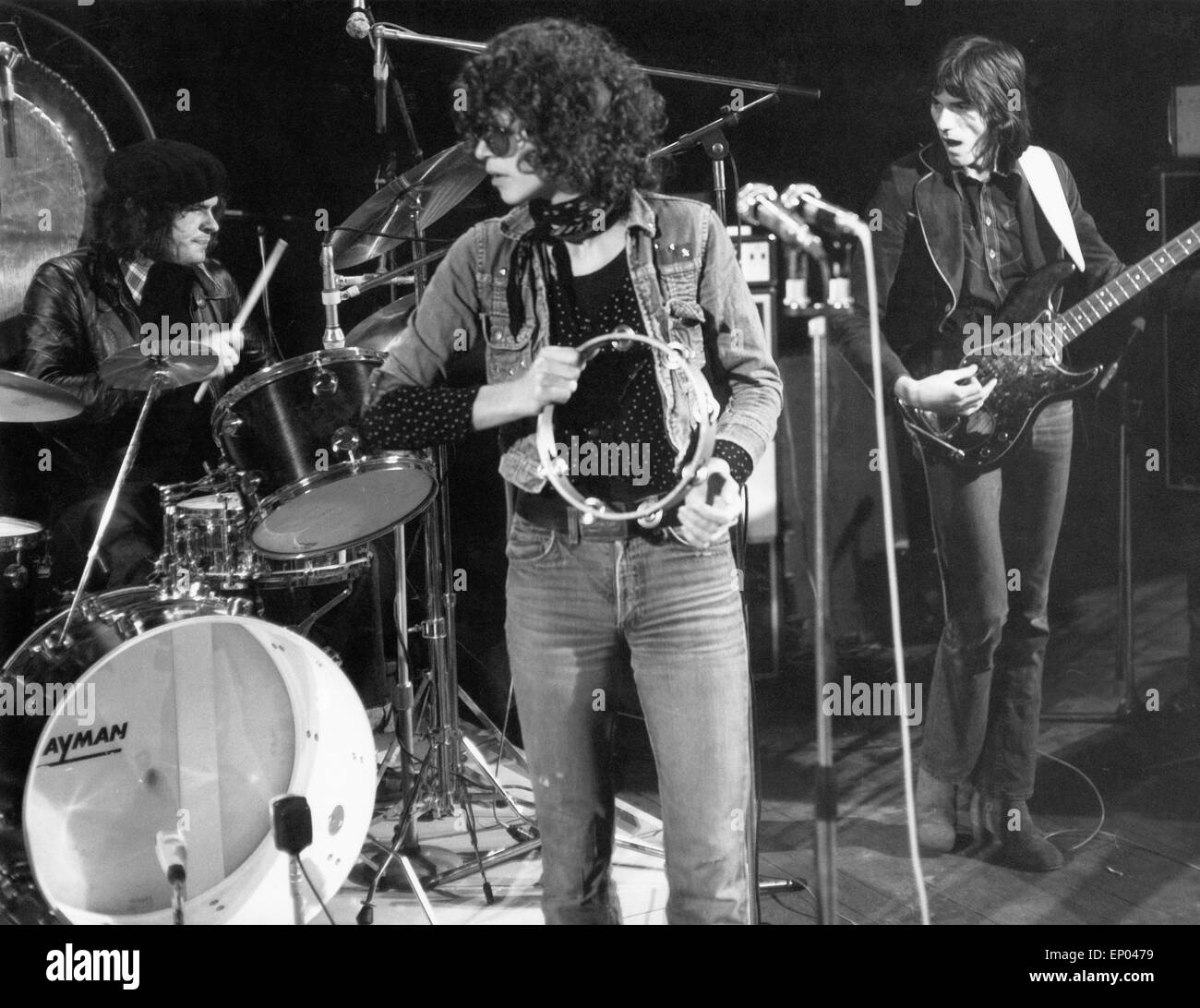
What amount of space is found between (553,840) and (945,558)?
1.48m

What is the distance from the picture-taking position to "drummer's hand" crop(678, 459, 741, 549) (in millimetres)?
2025

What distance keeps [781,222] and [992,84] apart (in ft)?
5.13

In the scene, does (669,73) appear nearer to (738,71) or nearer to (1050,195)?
(738,71)

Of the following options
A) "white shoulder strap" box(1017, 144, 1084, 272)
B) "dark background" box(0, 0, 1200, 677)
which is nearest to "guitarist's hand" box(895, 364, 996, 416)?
"dark background" box(0, 0, 1200, 677)

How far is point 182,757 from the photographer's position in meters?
2.96

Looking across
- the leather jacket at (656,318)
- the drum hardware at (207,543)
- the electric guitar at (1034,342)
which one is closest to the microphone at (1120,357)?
the electric guitar at (1034,342)

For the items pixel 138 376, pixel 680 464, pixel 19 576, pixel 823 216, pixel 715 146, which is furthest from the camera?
pixel 19 576

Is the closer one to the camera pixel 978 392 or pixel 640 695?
pixel 640 695

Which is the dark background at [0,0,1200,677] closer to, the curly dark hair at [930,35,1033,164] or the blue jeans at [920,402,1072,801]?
the curly dark hair at [930,35,1033,164]

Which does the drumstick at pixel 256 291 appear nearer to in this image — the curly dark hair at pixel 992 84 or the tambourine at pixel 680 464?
the tambourine at pixel 680 464

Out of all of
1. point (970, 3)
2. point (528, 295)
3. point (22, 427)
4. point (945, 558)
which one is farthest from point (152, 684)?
point (970, 3)

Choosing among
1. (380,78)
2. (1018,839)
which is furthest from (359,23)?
(1018,839)

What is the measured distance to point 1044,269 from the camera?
9.96 ft

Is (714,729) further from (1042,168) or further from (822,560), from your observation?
(1042,168)
